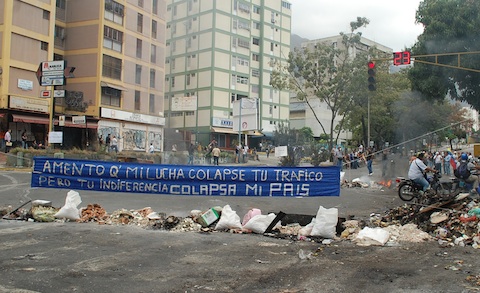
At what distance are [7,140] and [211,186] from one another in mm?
22594

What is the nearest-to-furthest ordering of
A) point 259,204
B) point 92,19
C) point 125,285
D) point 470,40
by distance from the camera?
point 125,285 < point 259,204 < point 470,40 < point 92,19

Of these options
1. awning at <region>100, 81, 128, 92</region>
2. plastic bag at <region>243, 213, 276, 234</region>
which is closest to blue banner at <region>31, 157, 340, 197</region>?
plastic bag at <region>243, 213, 276, 234</region>

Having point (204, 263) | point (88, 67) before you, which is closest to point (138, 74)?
point (88, 67)

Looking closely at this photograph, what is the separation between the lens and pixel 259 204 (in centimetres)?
1234

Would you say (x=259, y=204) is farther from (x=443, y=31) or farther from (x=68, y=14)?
(x=68, y=14)

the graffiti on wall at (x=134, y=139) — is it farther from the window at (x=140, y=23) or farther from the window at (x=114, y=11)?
the window at (x=114, y=11)

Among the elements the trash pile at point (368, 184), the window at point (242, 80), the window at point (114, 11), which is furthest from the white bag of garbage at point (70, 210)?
the window at point (242, 80)

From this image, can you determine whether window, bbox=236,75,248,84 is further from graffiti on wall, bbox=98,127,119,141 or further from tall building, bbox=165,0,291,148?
graffiti on wall, bbox=98,127,119,141

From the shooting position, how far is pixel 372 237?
7371 millimetres

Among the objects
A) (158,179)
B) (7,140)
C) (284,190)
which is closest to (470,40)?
(284,190)

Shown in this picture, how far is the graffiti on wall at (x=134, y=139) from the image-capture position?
138 ft

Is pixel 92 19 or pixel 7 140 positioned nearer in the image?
pixel 7 140

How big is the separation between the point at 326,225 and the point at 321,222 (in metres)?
0.10

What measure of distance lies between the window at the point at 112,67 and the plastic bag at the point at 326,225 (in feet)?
117
